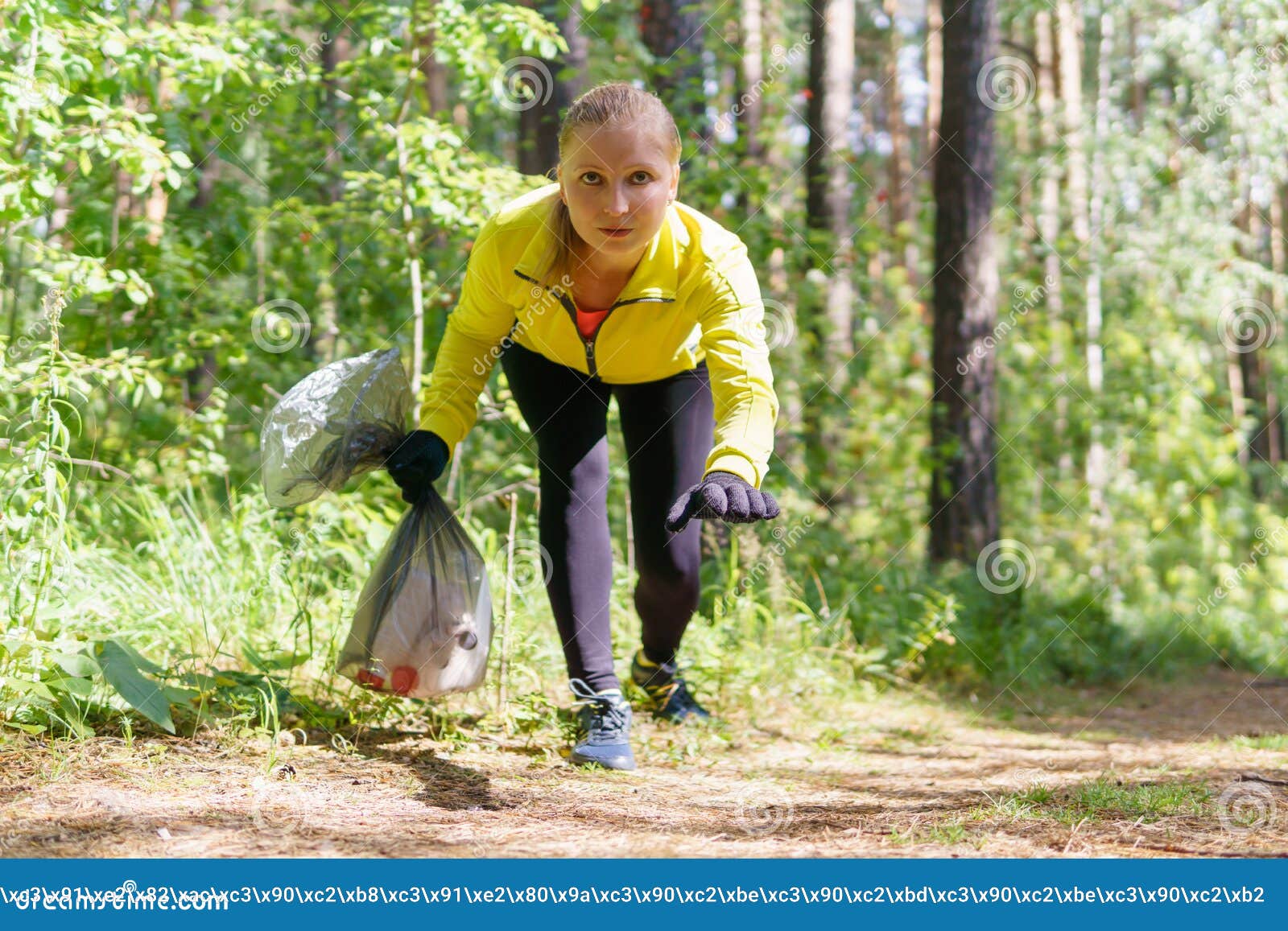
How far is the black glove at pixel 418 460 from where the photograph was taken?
296cm

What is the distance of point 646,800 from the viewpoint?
9.20 feet

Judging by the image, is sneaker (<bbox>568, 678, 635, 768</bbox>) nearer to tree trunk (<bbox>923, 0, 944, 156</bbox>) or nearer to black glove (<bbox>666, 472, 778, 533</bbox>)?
black glove (<bbox>666, 472, 778, 533</bbox>)

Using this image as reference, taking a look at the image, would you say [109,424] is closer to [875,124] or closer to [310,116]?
[310,116]

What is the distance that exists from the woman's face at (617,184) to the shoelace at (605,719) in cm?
122

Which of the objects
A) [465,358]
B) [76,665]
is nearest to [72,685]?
[76,665]

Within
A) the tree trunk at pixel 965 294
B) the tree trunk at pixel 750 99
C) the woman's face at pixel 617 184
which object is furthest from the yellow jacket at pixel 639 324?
the tree trunk at pixel 965 294

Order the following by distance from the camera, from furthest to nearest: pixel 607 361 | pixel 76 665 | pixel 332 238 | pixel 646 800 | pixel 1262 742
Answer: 1. pixel 332 238
2. pixel 1262 742
3. pixel 607 361
4. pixel 76 665
5. pixel 646 800

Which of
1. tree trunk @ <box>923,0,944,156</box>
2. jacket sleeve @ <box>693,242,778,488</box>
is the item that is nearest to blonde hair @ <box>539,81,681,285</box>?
jacket sleeve @ <box>693,242,778,488</box>

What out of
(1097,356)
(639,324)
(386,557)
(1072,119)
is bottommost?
(386,557)

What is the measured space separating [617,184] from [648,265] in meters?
0.25

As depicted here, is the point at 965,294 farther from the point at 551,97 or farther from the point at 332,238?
the point at 332,238

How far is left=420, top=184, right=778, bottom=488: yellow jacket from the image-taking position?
269cm

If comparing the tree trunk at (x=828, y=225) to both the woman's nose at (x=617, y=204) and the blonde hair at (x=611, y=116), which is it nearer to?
the blonde hair at (x=611, y=116)

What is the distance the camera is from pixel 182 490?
5070mm
